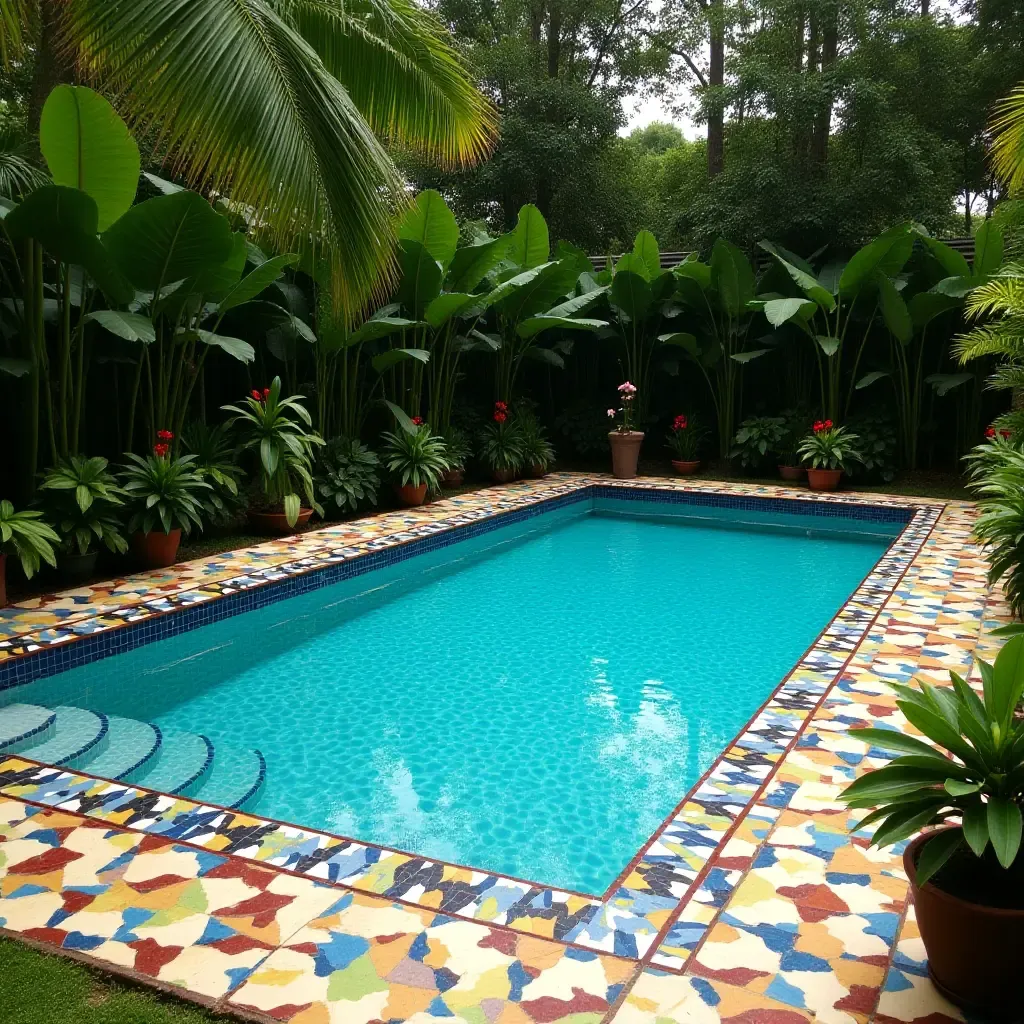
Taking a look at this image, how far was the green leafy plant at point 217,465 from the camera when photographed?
6508mm

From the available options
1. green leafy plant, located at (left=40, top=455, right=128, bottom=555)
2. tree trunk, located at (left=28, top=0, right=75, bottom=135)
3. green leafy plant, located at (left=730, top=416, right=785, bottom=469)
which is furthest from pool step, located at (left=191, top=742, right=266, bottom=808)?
green leafy plant, located at (left=730, top=416, right=785, bottom=469)

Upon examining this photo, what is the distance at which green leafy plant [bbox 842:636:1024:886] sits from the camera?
1791 mm

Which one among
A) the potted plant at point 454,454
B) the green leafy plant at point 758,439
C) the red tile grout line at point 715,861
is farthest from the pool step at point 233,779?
the green leafy plant at point 758,439

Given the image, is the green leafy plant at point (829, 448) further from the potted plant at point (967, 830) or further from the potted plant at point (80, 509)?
the potted plant at point (967, 830)

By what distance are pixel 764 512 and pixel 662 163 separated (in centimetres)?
1528

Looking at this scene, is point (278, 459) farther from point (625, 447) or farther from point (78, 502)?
point (625, 447)

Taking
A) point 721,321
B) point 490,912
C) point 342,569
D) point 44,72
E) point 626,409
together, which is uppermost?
point 44,72

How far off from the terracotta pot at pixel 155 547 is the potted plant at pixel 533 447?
16.4 ft

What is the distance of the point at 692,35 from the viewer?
17.3 metres

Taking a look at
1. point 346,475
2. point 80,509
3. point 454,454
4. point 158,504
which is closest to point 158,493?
point 158,504

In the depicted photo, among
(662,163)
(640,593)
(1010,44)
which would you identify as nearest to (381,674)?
(640,593)

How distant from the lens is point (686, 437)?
10906mm

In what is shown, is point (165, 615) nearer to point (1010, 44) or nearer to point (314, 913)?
point (314, 913)

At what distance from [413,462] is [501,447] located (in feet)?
5.95
